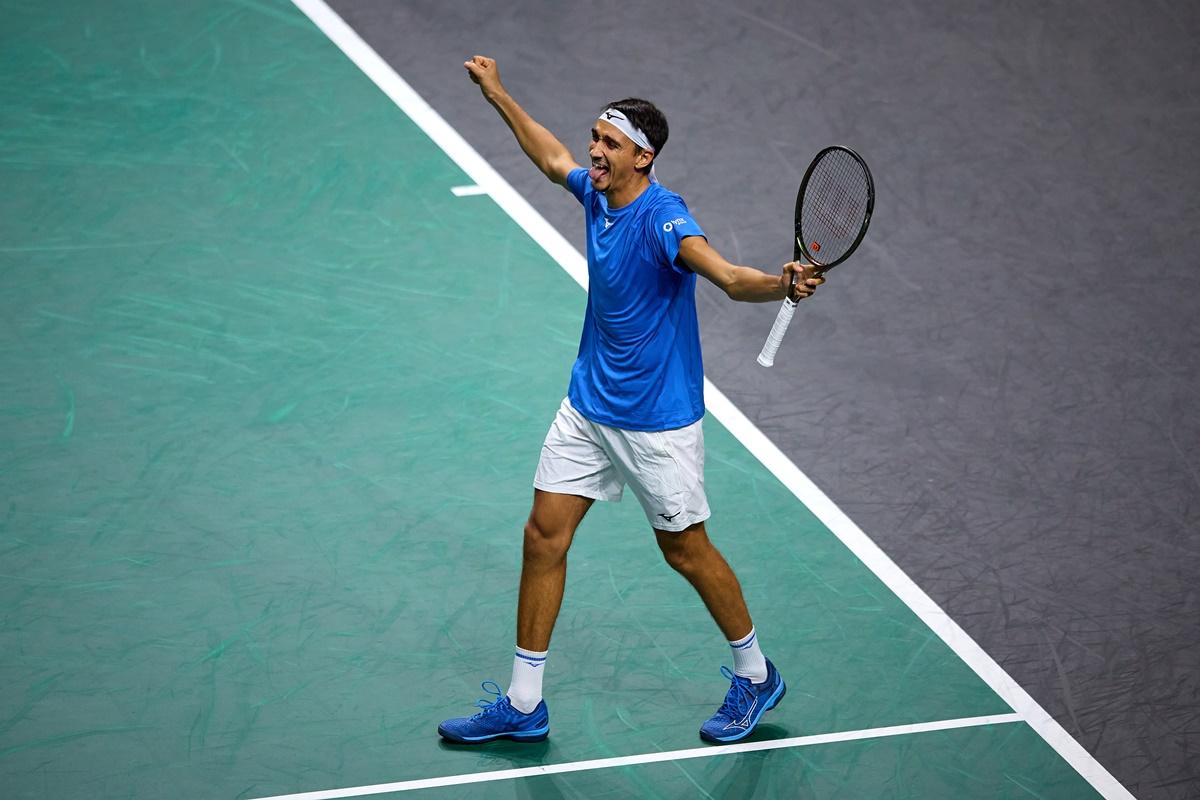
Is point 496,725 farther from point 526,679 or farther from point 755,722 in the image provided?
point 755,722

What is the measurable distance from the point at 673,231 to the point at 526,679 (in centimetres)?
171

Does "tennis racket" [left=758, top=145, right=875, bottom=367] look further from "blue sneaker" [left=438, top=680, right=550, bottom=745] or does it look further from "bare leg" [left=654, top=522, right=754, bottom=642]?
"blue sneaker" [left=438, top=680, right=550, bottom=745]

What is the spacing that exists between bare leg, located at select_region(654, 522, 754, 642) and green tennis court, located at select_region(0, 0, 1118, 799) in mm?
480

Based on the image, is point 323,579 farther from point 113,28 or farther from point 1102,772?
point 113,28

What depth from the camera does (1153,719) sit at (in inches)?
251

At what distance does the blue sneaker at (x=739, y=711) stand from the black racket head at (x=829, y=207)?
62.6 inches

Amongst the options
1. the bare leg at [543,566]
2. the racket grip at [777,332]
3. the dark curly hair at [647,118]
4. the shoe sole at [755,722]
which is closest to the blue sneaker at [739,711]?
the shoe sole at [755,722]

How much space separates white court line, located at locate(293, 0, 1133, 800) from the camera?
20.7 ft

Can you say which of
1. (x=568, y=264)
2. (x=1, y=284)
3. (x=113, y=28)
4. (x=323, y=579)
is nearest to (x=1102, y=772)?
(x=323, y=579)

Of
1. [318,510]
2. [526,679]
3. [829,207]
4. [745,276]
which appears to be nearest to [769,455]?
[829,207]

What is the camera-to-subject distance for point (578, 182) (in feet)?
20.0

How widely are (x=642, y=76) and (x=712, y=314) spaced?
235 centimetres

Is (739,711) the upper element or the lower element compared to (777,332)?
lower

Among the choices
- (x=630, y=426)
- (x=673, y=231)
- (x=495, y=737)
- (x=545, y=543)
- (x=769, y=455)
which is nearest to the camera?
(x=673, y=231)
